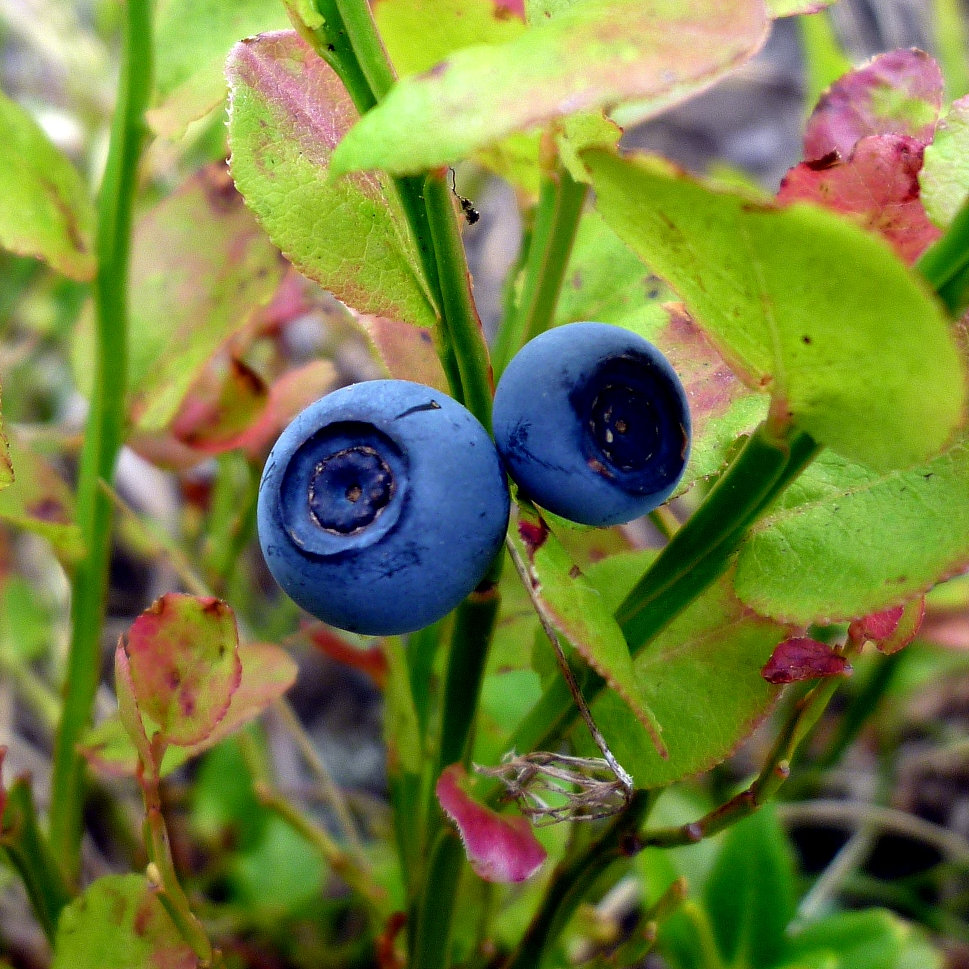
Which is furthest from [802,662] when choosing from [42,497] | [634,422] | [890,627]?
[42,497]

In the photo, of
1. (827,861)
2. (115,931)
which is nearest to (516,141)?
(115,931)

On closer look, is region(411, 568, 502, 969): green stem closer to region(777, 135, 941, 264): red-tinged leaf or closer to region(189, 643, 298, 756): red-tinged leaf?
region(189, 643, 298, 756): red-tinged leaf

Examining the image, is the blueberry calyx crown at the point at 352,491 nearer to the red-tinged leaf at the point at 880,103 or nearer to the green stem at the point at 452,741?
the green stem at the point at 452,741

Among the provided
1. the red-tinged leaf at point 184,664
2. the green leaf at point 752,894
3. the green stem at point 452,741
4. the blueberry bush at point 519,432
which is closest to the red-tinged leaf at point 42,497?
the blueberry bush at point 519,432

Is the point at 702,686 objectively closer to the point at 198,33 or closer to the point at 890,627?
the point at 890,627

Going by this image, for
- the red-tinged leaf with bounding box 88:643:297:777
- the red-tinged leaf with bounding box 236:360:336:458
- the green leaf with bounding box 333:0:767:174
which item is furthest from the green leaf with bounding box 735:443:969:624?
the red-tinged leaf with bounding box 236:360:336:458

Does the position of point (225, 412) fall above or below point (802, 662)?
above

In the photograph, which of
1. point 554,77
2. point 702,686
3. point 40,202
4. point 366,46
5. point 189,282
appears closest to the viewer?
point 554,77
